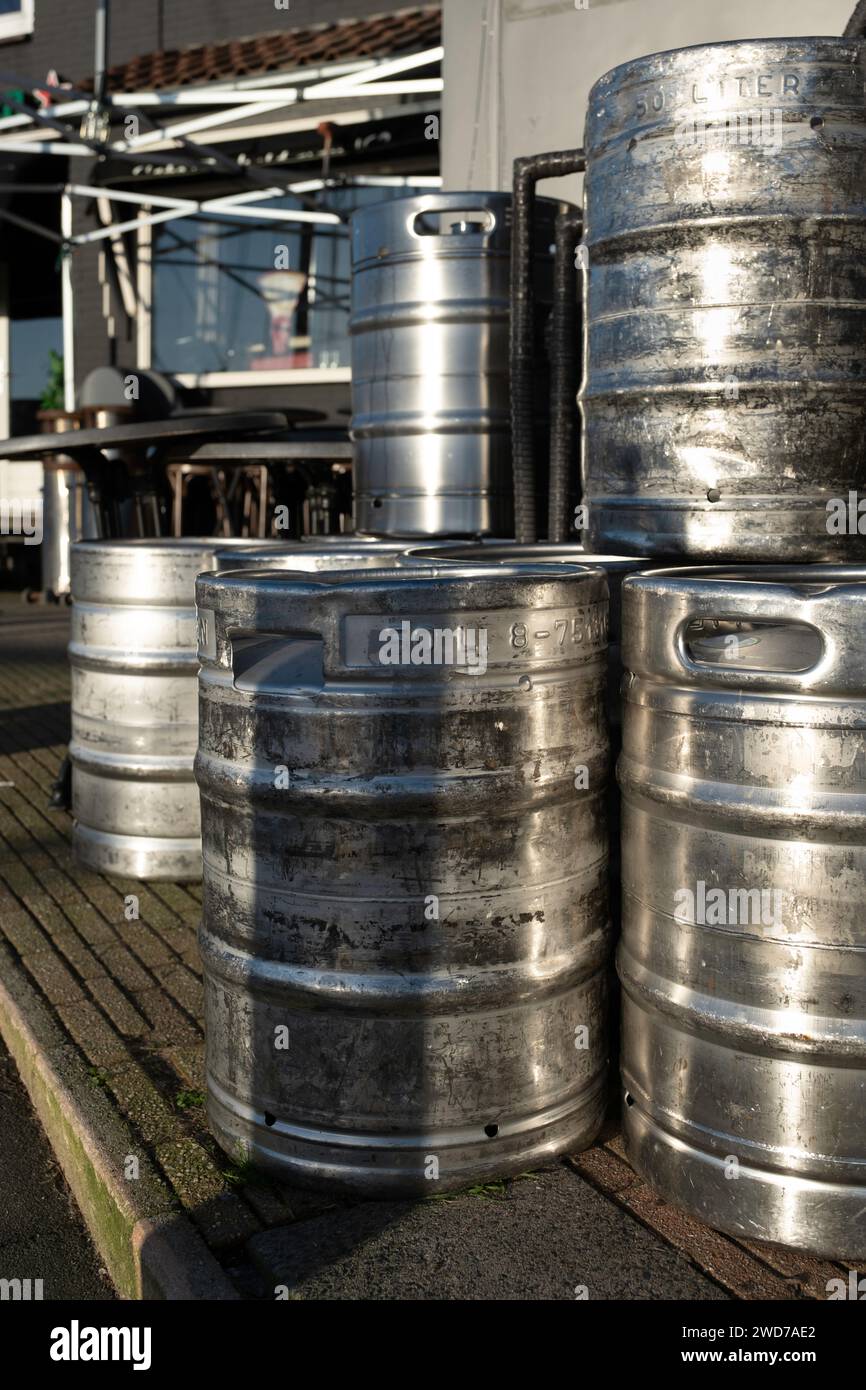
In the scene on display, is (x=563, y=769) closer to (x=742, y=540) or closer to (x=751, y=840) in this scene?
(x=751, y=840)

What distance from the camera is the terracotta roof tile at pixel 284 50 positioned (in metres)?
10.9

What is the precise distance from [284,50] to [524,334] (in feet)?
28.1

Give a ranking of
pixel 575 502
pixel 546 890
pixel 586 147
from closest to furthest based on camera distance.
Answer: pixel 546 890
pixel 586 147
pixel 575 502

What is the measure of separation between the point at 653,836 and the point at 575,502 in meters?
2.09

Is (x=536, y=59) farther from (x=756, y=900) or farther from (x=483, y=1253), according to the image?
(x=483, y=1253)

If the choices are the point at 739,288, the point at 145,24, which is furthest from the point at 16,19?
the point at 739,288

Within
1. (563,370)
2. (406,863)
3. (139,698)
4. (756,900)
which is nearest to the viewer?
(756,900)

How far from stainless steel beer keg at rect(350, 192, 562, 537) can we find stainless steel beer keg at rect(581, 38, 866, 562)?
1568 millimetres

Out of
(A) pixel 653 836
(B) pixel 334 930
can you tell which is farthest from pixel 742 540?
(B) pixel 334 930

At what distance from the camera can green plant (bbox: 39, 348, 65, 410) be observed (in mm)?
15172

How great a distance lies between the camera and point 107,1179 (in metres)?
2.71

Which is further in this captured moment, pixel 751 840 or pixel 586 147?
pixel 586 147
